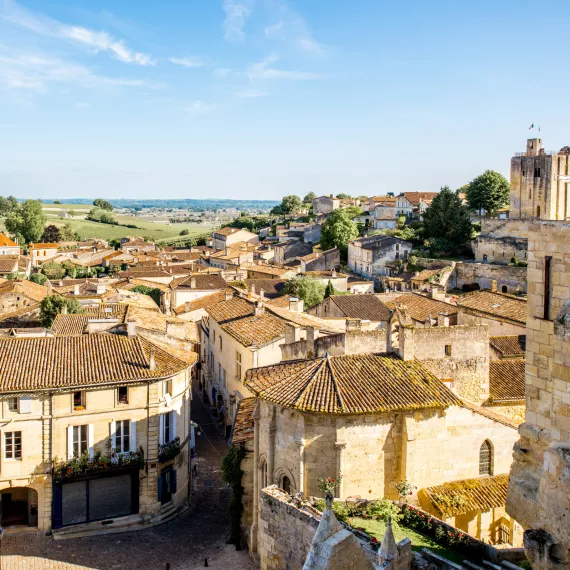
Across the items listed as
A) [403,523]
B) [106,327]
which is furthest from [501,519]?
[106,327]

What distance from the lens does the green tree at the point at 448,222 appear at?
85.7 m

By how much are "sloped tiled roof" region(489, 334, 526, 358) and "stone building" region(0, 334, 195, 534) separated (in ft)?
50.7

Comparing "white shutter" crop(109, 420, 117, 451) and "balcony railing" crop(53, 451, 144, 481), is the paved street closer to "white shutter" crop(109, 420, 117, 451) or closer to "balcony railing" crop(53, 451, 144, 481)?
"balcony railing" crop(53, 451, 144, 481)

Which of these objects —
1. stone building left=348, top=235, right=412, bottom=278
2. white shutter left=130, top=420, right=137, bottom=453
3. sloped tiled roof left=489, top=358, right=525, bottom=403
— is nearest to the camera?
white shutter left=130, top=420, right=137, bottom=453

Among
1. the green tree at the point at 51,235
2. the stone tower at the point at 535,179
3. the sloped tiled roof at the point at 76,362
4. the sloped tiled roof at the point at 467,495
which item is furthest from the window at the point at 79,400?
the green tree at the point at 51,235

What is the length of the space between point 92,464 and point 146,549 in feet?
12.4

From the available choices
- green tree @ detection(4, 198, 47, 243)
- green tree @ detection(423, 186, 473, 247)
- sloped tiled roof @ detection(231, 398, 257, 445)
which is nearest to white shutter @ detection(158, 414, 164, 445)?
sloped tiled roof @ detection(231, 398, 257, 445)

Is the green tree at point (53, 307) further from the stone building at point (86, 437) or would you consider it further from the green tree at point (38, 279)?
the green tree at point (38, 279)

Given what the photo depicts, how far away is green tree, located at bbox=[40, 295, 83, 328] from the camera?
49719 millimetres

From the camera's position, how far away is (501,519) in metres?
20.8

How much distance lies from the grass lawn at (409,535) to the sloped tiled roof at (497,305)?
2522 centimetres

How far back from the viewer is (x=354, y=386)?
819 inches

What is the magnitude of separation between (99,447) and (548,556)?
20239mm

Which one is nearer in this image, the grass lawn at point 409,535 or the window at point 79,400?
the grass lawn at point 409,535
